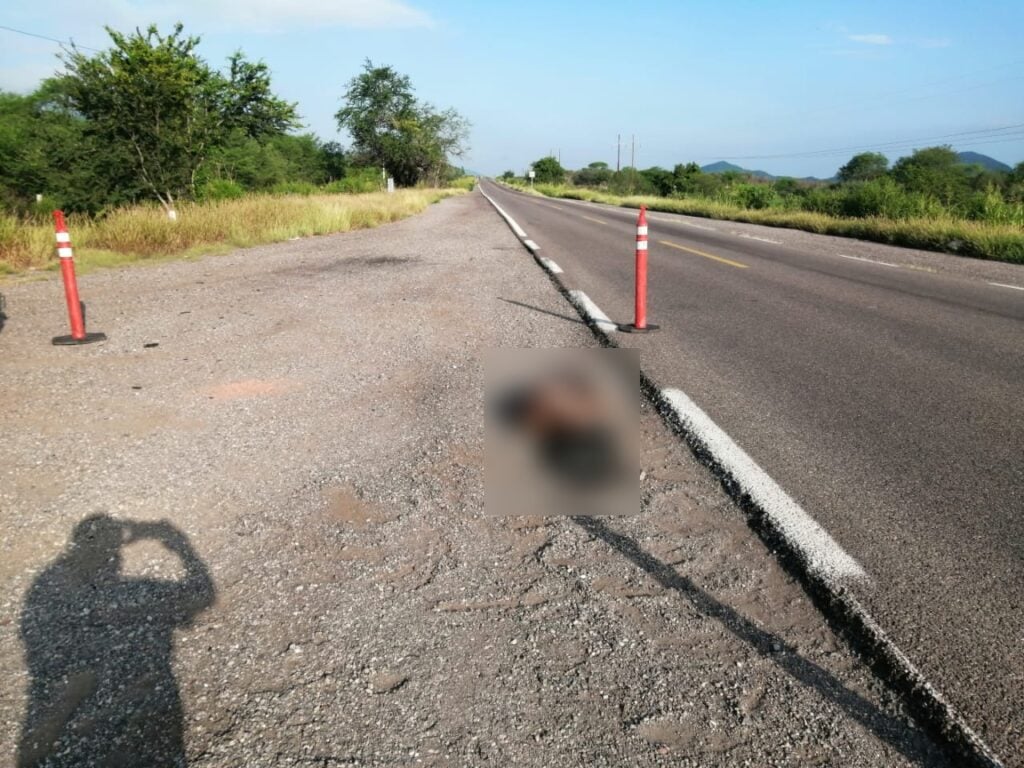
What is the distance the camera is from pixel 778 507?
3129mm

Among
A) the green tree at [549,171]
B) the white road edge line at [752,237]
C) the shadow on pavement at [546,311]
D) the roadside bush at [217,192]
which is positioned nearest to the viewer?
the shadow on pavement at [546,311]

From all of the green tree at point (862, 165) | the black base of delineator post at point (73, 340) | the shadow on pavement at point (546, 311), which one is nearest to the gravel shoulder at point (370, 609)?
the black base of delineator post at point (73, 340)

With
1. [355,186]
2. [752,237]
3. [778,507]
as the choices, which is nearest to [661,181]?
[355,186]

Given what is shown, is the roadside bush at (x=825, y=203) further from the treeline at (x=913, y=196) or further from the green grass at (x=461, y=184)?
the green grass at (x=461, y=184)

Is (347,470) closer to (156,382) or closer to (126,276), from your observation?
(156,382)

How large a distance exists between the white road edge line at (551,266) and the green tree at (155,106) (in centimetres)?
1213

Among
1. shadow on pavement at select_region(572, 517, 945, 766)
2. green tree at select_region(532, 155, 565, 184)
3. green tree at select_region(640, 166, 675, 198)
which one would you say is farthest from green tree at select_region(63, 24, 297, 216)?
green tree at select_region(532, 155, 565, 184)

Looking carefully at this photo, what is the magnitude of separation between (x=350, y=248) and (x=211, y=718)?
14.2 meters

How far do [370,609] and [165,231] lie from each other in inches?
568

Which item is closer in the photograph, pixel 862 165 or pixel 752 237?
pixel 752 237

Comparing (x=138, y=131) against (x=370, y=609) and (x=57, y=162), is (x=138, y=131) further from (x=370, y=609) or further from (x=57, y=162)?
(x=370, y=609)

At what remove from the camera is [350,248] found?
50.3 ft

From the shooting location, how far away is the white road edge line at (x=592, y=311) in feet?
22.8

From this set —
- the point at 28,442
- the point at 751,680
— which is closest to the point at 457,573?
the point at 751,680
